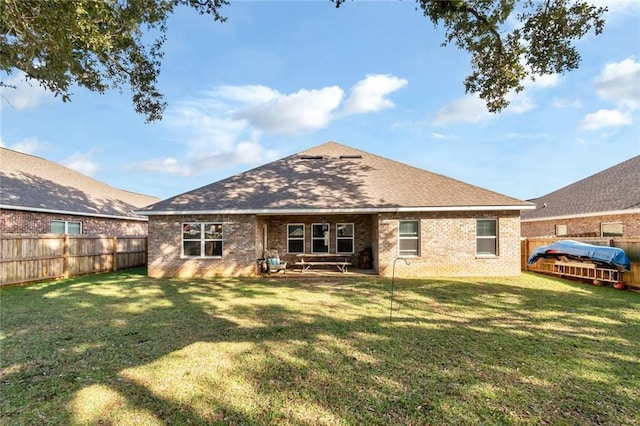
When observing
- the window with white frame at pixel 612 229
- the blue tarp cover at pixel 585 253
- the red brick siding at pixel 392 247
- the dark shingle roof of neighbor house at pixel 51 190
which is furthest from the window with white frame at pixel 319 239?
the window with white frame at pixel 612 229

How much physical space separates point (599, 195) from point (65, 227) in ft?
90.6

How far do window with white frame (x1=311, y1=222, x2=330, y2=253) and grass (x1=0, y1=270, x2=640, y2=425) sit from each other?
7107mm

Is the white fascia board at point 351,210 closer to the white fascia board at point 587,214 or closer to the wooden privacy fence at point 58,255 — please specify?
the wooden privacy fence at point 58,255

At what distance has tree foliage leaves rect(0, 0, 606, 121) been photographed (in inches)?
246

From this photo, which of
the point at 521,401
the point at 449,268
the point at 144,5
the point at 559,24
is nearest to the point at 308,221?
the point at 449,268

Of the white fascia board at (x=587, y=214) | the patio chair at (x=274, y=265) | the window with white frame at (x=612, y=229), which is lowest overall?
the patio chair at (x=274, y=265)

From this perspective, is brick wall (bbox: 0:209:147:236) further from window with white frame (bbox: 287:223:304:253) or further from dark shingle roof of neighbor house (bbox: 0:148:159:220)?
window with white frame (bbox: 287:223:304:253)

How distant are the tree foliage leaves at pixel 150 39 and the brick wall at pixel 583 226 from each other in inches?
355

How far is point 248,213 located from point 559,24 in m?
12.0

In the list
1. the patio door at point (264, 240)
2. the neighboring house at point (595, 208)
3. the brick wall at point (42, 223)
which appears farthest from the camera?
the patio door at point (264, 240)

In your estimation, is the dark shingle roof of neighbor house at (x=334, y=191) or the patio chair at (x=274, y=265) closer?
the dark shingle roof of neighbor house at (x=334, y=191)

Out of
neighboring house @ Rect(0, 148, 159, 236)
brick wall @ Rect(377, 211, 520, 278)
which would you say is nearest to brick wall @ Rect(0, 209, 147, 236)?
neighboring house @ Rect(0, 148, 159, 236)

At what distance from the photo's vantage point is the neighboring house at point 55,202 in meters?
14.2

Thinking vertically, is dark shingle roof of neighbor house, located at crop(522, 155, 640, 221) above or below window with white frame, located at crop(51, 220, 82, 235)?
above
